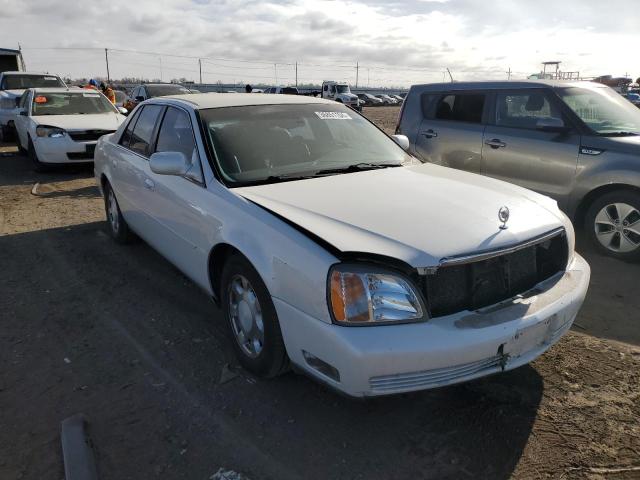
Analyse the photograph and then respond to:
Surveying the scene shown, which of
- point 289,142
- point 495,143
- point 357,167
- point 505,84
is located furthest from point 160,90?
point 357,167

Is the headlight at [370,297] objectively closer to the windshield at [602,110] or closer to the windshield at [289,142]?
the windshield at [289,142]

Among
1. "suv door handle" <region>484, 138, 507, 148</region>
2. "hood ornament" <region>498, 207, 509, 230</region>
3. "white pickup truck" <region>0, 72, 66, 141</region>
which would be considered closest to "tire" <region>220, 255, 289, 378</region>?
"hood ornament" <region>498, 207, 509, 230</region>

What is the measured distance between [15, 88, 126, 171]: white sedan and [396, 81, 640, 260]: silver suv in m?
6.44

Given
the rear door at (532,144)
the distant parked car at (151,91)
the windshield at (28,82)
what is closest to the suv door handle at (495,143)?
the rear door at (532,144)

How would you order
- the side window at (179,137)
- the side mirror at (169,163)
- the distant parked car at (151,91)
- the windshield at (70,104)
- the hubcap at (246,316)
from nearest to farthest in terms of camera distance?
the hubcap at (246,316)
the side mirror at (169,163)
the side window at (179,137)
the windshield at (70,104)
the distant parked car at (151,91)

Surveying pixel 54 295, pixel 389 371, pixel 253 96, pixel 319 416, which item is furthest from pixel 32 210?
pixel 389 371

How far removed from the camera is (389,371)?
7.29 feet

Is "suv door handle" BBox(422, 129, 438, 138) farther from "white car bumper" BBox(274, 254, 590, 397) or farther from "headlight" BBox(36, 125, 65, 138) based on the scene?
"headlight" BBox(36, 125, 65, 138)

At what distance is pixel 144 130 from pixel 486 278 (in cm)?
339

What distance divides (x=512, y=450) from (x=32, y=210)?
711cm

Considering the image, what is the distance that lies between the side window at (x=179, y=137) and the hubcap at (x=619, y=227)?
3957mm

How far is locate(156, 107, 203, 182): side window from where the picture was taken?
135 inches

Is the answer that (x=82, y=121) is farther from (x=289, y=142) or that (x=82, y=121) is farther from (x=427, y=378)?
(x=427, y=378)

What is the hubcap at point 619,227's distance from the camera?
4.84 meters
